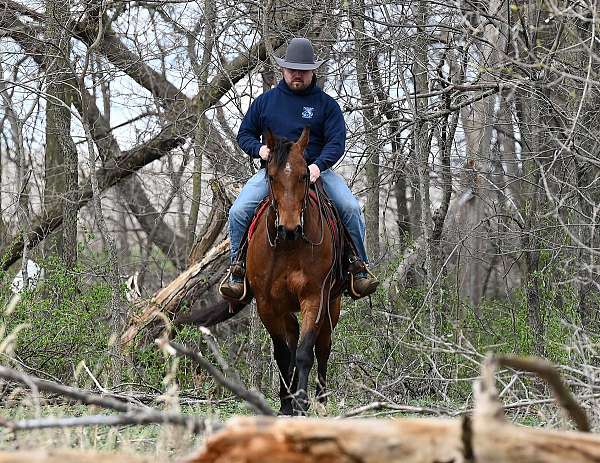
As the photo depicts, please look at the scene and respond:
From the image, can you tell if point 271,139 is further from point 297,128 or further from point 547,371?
point 547,371

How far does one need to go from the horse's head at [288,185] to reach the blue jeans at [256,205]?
0.92 m

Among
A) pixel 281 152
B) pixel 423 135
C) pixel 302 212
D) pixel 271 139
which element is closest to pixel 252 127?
pixel 271 139

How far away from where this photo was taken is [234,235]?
10172 millimetres

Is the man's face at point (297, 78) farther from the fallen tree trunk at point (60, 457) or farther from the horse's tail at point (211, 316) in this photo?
the fallen tree trunk at point (60, 457)

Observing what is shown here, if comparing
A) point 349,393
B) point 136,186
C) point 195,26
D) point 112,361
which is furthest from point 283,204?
point 136,186

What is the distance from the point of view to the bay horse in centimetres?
896

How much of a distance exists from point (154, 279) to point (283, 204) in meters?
13.0

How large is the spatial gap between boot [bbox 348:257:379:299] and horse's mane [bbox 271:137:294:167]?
5.12ft

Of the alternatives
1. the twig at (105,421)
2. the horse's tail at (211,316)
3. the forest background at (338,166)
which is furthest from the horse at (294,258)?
the twig at (105,421)

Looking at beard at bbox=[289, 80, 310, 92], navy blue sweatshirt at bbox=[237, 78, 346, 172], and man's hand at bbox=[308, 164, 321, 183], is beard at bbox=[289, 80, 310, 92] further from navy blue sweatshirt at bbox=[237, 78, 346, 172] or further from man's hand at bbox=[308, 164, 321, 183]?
man's hand at bbox=[308, 164, 321, 183]

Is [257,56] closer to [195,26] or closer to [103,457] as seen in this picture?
[195,26]

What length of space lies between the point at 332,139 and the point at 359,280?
1407 mm

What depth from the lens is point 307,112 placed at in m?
10.1

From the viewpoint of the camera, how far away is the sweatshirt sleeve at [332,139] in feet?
31.8
